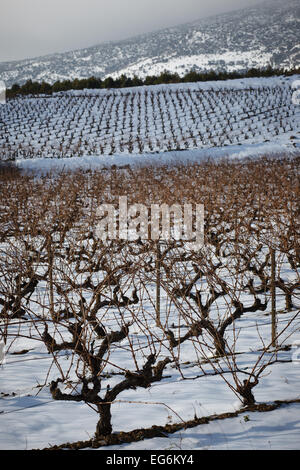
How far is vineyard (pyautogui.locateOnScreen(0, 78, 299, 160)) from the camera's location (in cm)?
1894

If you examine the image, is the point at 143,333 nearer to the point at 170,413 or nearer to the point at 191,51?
the point at 170,413

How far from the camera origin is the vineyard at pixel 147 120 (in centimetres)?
1894

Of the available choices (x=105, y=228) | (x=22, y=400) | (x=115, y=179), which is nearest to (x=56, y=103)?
(x=115, y=179)

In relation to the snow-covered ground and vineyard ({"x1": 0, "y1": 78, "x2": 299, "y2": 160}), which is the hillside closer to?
vineyard ({"x1": 0, "y1": 78, "x2": 299, "y2": 160})

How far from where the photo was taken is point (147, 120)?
874 inches

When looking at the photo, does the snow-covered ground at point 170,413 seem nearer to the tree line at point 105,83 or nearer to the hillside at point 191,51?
the tree line at point 105,83

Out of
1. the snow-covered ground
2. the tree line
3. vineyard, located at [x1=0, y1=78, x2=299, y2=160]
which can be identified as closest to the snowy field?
the snow-covered ground

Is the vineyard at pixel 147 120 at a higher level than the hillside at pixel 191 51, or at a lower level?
lower

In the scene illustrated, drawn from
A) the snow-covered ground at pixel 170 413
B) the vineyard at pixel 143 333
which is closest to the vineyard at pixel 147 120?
the vineyard at pixel 143 333

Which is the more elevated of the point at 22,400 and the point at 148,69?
the point at 148,69
